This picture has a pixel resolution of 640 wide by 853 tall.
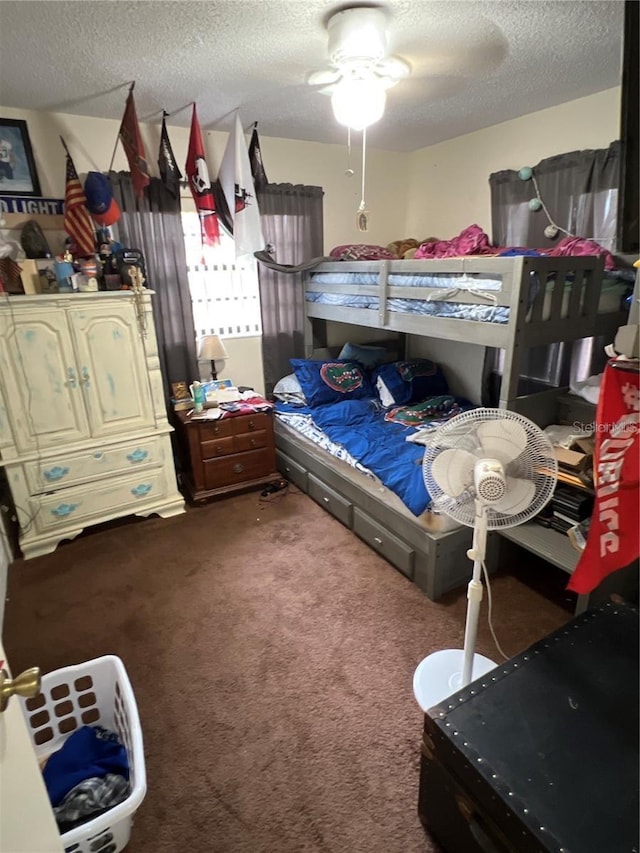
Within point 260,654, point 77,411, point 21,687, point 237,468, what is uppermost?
point 21,687

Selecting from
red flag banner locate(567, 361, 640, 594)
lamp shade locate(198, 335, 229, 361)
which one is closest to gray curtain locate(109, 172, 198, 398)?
lamp shade locate(198, 335, 229, 361)

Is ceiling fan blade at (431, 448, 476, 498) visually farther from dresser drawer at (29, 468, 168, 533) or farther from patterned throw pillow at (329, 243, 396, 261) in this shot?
patterned throw pillow at (329, 243, 396, 261)

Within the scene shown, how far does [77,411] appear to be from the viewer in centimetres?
261

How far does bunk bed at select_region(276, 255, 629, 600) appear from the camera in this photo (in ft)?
6.83

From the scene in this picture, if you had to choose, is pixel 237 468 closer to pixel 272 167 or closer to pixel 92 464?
pixel 92 464

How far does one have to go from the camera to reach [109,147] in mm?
2795

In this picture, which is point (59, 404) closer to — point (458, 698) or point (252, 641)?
point (252, 641)

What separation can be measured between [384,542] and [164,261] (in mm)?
2308

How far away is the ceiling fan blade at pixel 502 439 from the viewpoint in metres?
1.41

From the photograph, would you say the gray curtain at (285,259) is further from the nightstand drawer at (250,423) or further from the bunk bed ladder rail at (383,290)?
the bunk bed ladder rail at (383,290)

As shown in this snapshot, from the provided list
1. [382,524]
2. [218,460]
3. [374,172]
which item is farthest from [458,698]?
[374,172]

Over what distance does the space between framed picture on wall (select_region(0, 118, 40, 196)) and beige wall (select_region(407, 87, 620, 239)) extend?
9.04 feet

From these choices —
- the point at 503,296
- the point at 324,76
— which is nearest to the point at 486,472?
the point at 503,296

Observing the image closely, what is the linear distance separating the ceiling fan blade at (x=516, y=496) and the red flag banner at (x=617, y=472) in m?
0.20
